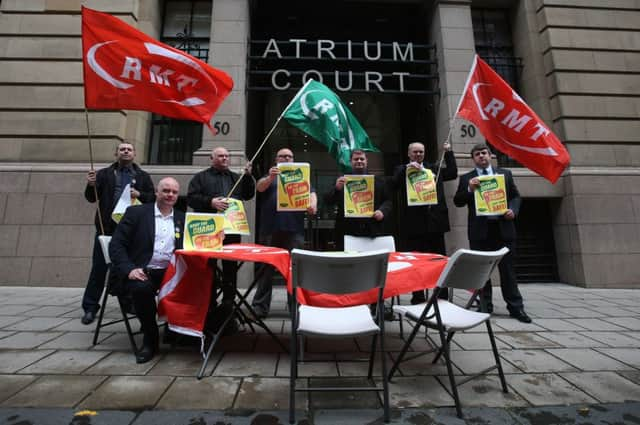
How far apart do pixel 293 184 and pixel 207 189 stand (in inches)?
56.8

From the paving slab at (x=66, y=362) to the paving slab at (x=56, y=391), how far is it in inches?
5.3

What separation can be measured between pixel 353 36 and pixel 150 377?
9.93 metres

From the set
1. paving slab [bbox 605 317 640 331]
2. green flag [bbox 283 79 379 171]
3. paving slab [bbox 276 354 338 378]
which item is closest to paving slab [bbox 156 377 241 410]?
paving slab [bbox 276 354 338 378]

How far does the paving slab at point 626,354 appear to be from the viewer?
3.01m

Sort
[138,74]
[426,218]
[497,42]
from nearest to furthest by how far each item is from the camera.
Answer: [138,74] < [426,218] < [497,42]

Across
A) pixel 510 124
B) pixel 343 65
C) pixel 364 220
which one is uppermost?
pixel 343 65

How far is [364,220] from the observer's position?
4.47m

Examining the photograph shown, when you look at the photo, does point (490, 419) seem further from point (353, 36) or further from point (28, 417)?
point (353, 36)

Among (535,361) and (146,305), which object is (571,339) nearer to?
(535,361)

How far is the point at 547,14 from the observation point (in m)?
7.81

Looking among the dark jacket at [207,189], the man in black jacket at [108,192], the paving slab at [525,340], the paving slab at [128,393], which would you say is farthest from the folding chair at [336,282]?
the man in black jacket at [108,192]

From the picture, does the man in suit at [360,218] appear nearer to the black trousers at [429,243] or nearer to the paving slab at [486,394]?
the black trousers at [429,243]

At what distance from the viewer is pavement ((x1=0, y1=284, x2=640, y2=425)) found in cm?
213

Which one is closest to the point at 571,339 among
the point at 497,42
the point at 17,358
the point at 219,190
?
the point at 219,190
